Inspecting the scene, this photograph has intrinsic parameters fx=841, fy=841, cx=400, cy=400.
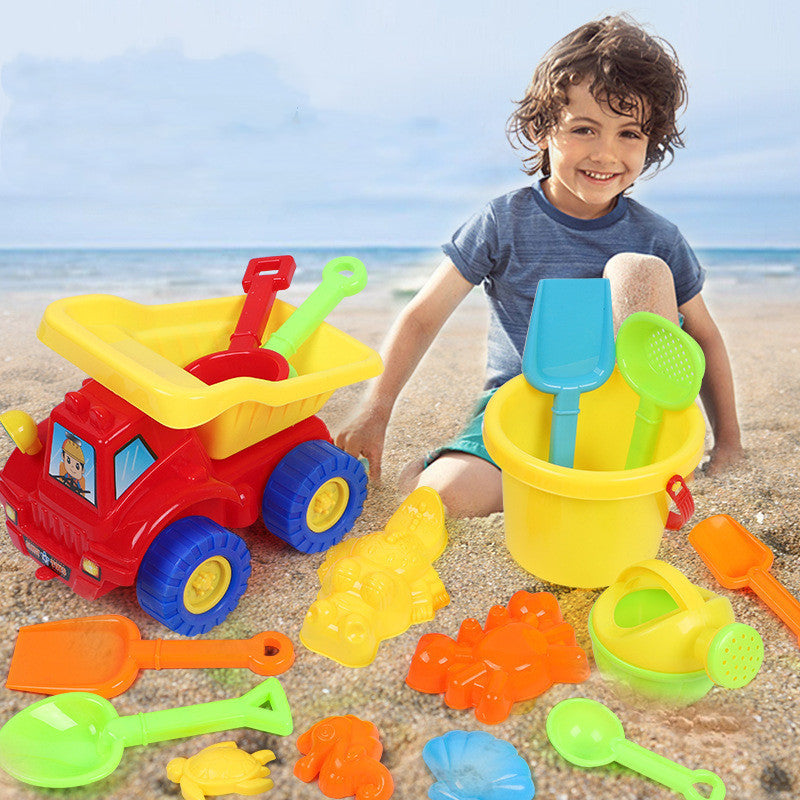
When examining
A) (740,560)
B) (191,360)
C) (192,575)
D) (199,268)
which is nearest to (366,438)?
(191,360)

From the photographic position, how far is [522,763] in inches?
28.8

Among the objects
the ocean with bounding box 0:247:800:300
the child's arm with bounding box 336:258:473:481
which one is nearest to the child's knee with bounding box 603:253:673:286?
the child's arm with bounding box 336:258:473:481

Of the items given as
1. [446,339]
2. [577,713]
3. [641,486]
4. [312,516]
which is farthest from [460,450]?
[446,339]

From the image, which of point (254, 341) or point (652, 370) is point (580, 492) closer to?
point (652, 370)

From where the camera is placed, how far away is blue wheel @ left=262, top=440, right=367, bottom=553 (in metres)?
1.00

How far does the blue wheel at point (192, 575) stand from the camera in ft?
2.83

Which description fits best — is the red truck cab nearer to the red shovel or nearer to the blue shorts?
the red shovel

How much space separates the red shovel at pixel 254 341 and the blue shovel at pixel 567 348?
314 mm

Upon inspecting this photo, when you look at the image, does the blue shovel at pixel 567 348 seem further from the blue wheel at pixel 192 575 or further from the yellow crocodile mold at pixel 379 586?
the blue wheel at pixel 192 575

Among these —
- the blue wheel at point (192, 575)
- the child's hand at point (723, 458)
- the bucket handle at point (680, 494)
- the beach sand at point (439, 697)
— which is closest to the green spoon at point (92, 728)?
the beach sand at point (439, 697)

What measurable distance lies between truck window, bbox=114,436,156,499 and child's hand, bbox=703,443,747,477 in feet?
2.76

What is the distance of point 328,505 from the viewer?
1.07m

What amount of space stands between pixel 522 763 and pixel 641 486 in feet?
1.01

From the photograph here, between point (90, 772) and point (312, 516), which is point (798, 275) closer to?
point (312, 516)
